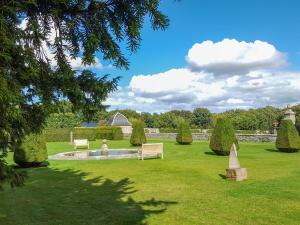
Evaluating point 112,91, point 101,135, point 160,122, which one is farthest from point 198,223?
point 160,122

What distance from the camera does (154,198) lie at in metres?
8.92

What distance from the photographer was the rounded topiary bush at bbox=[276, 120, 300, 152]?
20844 millimetres

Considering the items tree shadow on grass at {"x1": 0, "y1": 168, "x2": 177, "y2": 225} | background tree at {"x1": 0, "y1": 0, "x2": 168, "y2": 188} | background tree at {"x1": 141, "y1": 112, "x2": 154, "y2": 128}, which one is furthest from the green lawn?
background tree at {"x1": 141, "y1": 112, "x2": 154, "y2": 128}

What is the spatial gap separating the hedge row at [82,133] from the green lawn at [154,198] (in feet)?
86.9

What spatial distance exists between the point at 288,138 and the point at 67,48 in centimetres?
1949

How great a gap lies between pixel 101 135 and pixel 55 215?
37.6m

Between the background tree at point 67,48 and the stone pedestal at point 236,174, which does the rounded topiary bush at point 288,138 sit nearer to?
the stone pedestal at point 236,174

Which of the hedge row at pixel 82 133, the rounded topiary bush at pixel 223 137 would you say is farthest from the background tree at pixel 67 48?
the hedge row at pixel 82 133

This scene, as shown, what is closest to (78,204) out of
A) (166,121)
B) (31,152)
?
(31,152)

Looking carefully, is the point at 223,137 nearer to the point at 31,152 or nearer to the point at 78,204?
the point at 31,152

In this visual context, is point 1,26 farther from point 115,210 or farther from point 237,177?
point 237,177

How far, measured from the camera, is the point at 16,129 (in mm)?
3889

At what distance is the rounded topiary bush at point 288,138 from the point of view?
68.4 feet

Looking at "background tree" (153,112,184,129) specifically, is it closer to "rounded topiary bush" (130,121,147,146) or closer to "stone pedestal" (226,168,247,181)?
"rounded topiary bush" (130,121,147,146)
